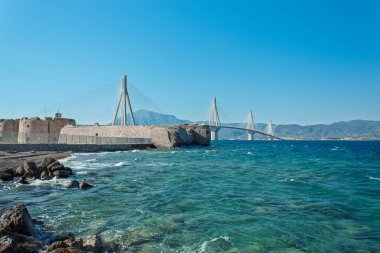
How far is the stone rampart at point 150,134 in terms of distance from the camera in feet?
128

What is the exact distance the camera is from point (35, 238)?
18.2 ft

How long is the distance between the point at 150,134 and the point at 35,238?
38070 mm

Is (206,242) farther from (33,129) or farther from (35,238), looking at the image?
(33,129)

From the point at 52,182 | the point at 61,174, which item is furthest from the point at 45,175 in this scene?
the point at 52,182

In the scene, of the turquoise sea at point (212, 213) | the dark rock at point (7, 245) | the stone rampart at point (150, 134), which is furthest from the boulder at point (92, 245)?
the stone rampart at point (150, 134)

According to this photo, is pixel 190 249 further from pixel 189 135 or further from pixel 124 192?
pixel 189 135

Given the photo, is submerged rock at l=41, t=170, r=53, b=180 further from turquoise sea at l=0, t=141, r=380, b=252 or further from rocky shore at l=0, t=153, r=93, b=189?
turquoise sea at l=0, t=141, r=380, b=252

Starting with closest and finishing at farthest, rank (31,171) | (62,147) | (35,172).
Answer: (31,171)
(35,172)
(62,147)

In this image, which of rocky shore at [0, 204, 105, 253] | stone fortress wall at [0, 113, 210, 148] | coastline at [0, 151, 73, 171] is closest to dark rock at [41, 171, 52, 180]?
coastline at [0, 151, 73, 171]

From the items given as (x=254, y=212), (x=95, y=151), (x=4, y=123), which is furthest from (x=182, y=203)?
(x=4, y=123)

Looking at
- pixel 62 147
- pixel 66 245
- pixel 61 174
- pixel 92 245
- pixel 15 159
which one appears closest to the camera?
pixel 66 245

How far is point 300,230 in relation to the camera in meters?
6.68

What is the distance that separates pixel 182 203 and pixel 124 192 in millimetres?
2702

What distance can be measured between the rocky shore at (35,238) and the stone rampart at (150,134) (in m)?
33.1
